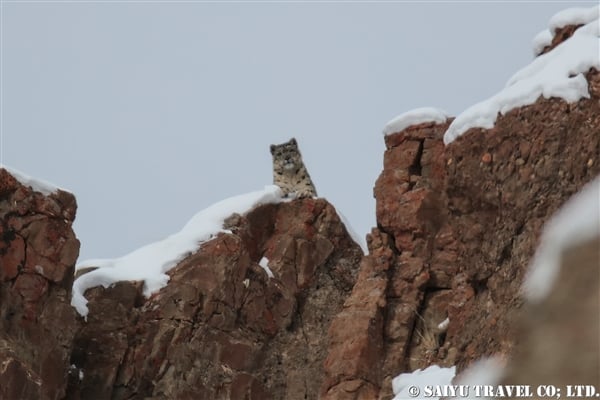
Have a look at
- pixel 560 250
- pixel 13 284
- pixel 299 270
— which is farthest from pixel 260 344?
pixel 560 250

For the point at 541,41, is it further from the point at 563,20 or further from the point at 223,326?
the point at 223,326

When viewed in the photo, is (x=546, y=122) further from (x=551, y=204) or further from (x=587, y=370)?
(x=587, y=370)

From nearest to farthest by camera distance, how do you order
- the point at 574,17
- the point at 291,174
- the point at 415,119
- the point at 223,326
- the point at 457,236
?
the point at 574,17 < the point at 457,236 < the point at 415,119 < the point at 223,326 < the point at 291,174

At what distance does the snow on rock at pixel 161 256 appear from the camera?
68.1ft

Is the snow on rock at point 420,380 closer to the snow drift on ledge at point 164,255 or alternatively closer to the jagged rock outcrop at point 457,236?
the jagged rock outcrop at point 457,236

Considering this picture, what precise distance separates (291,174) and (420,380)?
1187cm

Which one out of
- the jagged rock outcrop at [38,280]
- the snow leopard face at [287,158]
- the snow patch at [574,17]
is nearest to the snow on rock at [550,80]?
the snow patch at [574,17]

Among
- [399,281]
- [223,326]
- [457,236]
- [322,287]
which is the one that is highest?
[322,287]

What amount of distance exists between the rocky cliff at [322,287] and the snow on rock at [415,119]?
0.10 meters

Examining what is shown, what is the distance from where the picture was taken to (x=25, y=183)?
60.1ft

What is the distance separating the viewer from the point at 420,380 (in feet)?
42.4

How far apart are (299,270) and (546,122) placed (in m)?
11.5

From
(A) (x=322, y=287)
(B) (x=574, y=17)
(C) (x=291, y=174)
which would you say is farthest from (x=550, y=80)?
(C) (x=291, y=174)

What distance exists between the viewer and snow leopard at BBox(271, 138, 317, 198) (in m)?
23.5
